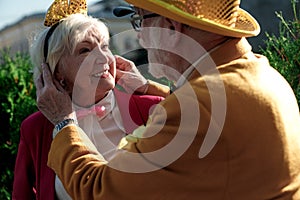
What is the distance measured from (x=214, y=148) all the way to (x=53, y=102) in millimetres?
812

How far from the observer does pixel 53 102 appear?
2.44 m

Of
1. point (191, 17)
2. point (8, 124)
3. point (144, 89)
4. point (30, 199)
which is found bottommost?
point (8, 124)

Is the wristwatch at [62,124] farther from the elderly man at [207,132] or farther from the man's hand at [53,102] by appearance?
the elderly man at [207,132]

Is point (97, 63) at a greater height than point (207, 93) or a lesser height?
lesser

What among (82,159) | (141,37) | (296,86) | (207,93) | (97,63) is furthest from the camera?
(296,86)

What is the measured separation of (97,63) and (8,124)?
303 centimetres

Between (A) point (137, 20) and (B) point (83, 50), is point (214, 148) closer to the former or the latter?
(A) point (137, 20)

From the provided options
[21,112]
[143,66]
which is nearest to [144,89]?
[143,66]

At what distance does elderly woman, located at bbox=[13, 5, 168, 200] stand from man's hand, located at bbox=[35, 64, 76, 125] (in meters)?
0.30

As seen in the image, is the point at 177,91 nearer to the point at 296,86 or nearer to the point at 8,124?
the point at 296,86

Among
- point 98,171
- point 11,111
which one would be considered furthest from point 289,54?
point 11,111

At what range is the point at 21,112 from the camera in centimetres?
562

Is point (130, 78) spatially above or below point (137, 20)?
below

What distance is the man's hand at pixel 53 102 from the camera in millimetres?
2377
